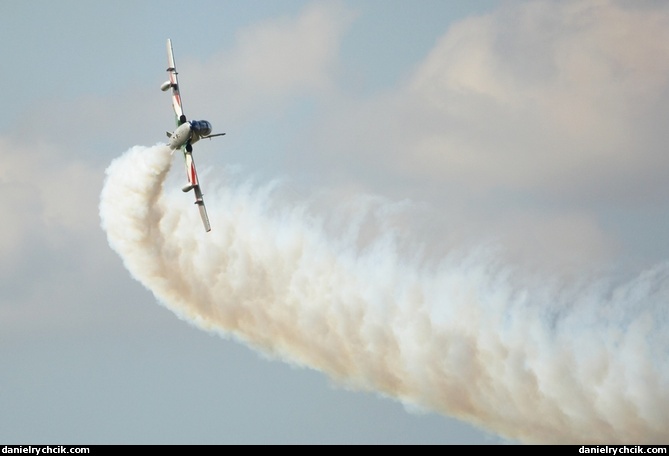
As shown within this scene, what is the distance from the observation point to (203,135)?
115875 millimetres

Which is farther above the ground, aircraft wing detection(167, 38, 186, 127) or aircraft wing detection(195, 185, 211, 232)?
aircraft wing detection(167, 38, 186, 127)

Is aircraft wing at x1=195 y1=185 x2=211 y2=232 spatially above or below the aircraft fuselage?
below

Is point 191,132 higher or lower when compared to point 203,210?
higher

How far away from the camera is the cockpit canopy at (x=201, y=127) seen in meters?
116

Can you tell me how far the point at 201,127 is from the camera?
115562 millimetres

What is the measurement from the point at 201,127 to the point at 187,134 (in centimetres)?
103

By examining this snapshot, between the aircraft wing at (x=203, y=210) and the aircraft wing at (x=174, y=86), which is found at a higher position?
the aircraft wing at (x=174, y=86)

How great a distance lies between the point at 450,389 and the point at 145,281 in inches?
843

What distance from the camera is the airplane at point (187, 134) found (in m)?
116

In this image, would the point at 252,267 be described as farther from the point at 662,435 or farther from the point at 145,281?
the point at 662,435

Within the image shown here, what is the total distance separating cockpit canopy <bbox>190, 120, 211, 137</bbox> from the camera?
379 ft

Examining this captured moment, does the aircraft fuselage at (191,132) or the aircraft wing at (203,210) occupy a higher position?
the aircraft fuselage at (191,132)
